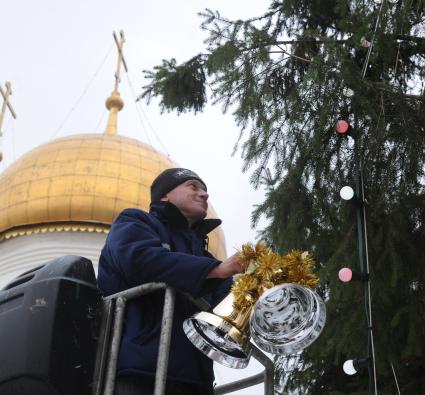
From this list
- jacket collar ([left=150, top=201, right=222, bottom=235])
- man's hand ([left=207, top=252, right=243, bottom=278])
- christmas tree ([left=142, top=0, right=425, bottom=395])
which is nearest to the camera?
man's hand ([left=207, top=252, right=243, bottom=278])

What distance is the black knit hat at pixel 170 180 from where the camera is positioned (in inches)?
129

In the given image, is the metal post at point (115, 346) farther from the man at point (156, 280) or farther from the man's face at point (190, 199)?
the man's face at point (190, 199)

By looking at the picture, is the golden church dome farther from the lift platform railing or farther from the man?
the lift platform railing

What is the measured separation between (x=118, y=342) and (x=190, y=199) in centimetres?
69

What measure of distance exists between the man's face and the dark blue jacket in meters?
0.17

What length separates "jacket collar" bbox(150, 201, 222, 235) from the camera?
3.14 metres

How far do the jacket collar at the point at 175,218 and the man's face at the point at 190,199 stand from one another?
29mm

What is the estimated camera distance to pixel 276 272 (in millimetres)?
2609

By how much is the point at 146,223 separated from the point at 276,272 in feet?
2.03

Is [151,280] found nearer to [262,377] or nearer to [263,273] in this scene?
[263,273]

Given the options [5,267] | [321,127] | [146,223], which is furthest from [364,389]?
[5,267]

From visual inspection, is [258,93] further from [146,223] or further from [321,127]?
[146,223]

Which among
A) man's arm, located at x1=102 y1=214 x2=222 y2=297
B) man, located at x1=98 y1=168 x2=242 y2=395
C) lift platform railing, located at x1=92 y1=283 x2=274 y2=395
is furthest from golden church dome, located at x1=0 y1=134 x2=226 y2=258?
lift platform railing, located at x1=92 y1=283 x2=274 y2=395

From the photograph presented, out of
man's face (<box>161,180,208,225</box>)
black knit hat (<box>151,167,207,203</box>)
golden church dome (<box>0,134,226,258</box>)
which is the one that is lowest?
man's face (<box>161,180,208,225</box>)
